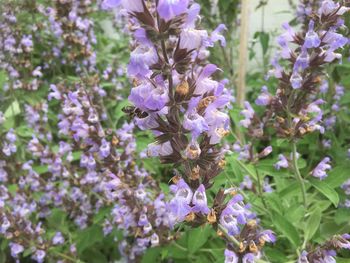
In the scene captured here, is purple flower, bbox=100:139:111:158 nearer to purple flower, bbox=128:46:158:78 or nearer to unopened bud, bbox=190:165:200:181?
unopened bud, bbox=190:165:200:181

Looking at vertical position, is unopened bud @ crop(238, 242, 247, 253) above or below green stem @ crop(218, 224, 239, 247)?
below

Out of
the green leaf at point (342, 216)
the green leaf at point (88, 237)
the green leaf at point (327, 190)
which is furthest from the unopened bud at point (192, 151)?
the green leaf at point (88, 237)

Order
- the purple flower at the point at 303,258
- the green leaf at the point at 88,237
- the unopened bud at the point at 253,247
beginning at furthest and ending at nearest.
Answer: the green leaf at the point at 88,237 < the purple flower at the point at 303,258 < the unopened bud at the point at 253,247

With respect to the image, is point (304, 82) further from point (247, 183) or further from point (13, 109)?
point (13, 109)

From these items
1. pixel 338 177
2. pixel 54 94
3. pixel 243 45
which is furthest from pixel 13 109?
pixel 338 177

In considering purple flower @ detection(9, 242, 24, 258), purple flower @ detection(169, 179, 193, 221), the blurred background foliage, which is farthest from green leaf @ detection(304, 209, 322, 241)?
purple flower @ detection(9, 242, 24, 258)

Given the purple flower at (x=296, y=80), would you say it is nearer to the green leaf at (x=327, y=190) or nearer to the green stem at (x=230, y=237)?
the green leaf at (x=327, y=190)
